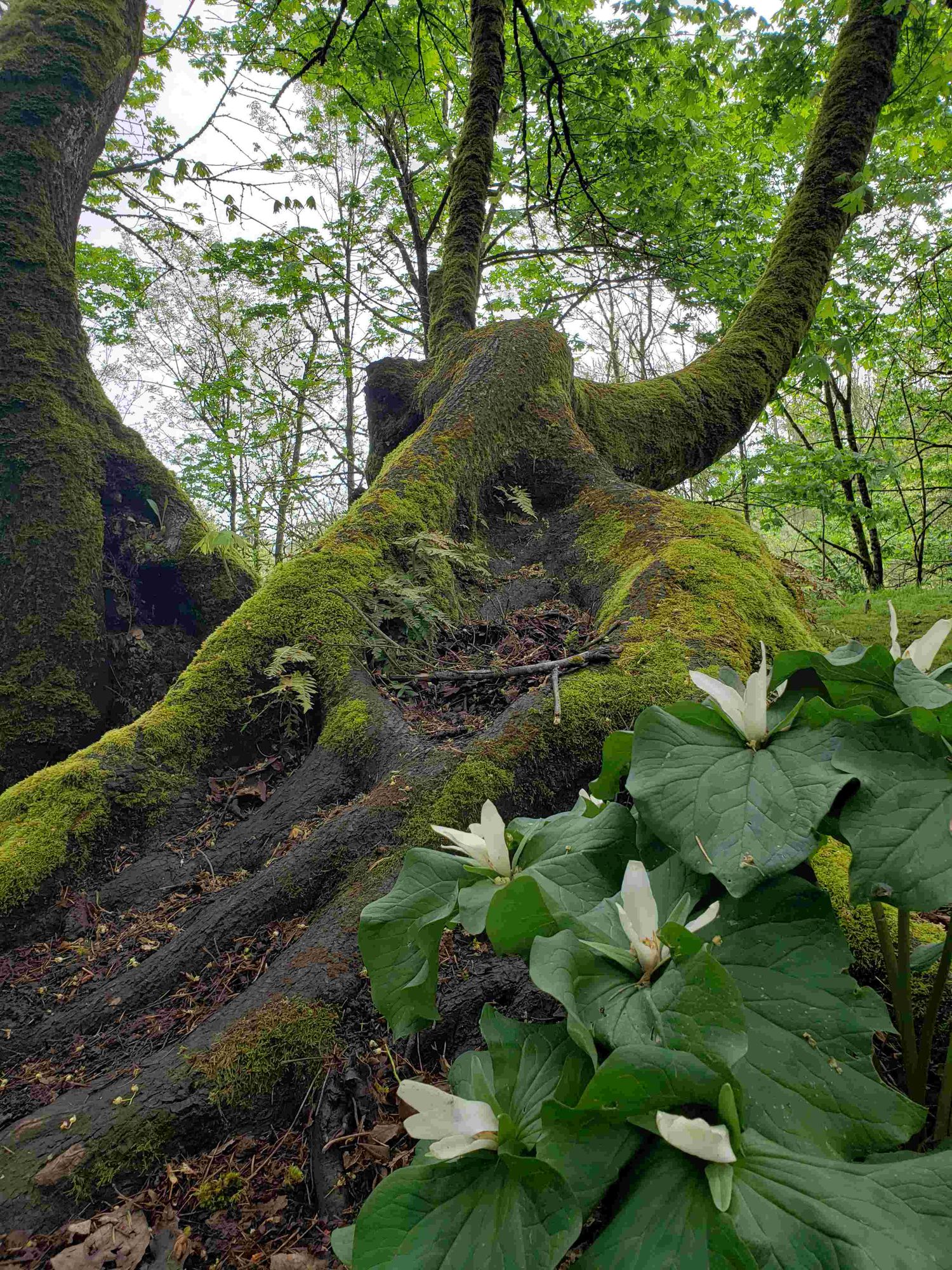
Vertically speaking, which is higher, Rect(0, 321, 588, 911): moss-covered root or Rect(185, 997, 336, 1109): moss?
Rect(0, 321, 588, 911): moss-covered root

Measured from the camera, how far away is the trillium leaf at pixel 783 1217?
1.80 feet

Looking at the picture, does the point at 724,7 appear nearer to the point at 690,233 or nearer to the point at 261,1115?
the point at 690,233

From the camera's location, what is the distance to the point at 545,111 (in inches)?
333

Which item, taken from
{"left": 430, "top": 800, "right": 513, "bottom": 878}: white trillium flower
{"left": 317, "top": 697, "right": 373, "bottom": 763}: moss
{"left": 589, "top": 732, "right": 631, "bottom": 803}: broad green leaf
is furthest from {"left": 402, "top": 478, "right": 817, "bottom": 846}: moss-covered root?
{"left": 430, "top": 800, "right": 513, "bottom": 878}: white trillium flower

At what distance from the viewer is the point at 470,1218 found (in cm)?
68

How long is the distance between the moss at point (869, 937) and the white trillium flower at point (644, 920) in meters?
0.63

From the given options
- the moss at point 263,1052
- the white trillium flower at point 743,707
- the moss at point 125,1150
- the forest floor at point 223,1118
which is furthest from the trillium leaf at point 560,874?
the moss at point 125,1150

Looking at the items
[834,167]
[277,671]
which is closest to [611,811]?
[277,671]

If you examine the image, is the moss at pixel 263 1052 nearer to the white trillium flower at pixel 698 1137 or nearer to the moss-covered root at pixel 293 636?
the moss-covered root at pixel 293 636

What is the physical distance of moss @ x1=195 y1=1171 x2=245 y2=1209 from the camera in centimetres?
143

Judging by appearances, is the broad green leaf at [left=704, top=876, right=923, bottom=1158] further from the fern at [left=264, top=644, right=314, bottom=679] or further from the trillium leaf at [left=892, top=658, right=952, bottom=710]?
the fern at [left=264, top=644, right=314, bottom=679]

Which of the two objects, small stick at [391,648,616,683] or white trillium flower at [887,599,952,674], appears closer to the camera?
white trillium flower at [887,599,952,674]

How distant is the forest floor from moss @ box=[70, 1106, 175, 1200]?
1.6 inches

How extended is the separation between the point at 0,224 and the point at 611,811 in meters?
5.36
